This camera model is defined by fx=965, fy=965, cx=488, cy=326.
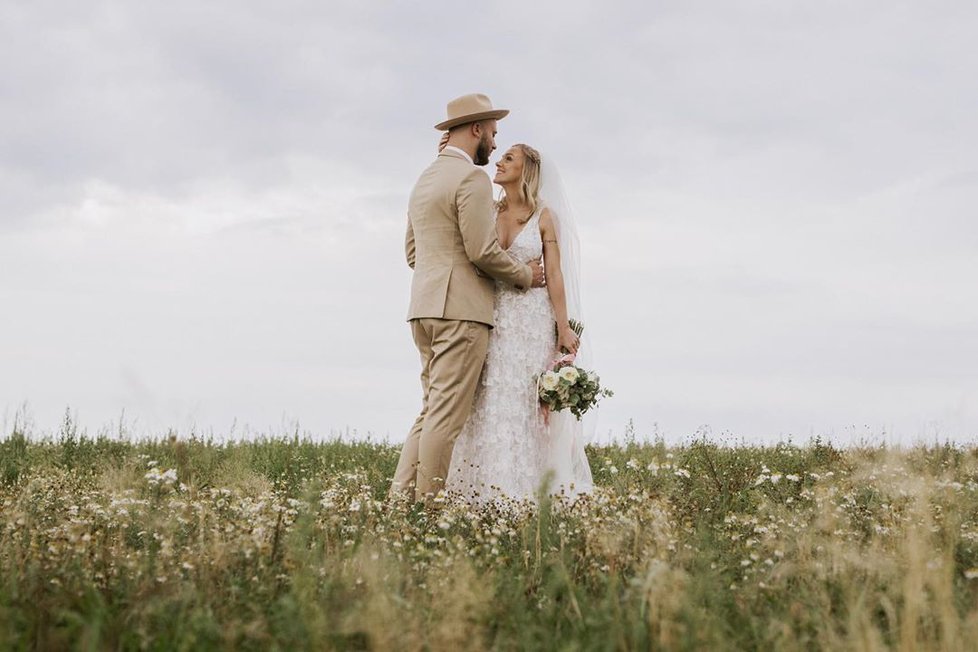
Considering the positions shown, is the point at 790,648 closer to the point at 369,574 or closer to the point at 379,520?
the point at 369,574

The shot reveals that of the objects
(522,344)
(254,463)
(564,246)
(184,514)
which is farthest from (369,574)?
(254,463)

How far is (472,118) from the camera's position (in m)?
8.64

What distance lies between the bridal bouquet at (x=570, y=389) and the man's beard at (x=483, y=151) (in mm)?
2037

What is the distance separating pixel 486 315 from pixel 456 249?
0.63 metres

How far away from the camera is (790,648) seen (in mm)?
4395

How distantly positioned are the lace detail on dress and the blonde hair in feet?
0.58

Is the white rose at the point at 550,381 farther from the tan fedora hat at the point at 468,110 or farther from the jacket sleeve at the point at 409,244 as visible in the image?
the tan fedora hat at the point at 468,110

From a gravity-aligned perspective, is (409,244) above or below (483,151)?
below

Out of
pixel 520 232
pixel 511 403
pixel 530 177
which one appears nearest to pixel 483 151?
pixel 530 177

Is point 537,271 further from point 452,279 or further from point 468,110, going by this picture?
point 468,110

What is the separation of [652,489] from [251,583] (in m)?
5.54

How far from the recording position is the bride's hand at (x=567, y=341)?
357 inches

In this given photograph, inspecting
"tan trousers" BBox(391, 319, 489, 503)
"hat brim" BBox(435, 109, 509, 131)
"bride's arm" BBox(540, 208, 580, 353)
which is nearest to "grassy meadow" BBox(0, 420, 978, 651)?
"tan trousers" BBox(391, 319, 489, 503)

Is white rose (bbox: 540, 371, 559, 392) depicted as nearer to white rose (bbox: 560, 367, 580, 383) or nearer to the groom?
white rose (bbox: 560, 367, 580, 383)
